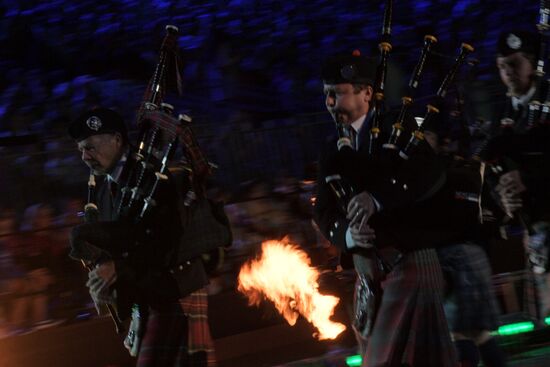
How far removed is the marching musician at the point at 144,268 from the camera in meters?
3.51

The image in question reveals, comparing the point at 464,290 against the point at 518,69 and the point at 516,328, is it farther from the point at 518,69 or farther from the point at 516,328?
the point at 516,328

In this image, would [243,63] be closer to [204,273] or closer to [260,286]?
[260,286]

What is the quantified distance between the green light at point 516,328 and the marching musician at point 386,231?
230 cm

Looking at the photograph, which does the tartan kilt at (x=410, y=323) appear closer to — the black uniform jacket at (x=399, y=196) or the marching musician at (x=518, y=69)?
the black uniform jacket at (x=399, y=196)

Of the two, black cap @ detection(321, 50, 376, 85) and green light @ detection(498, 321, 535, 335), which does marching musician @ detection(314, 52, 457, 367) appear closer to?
black cap @ detection(321, 50, 376, 85)

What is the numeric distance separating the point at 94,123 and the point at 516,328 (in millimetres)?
3251

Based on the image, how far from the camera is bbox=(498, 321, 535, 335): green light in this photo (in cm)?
542

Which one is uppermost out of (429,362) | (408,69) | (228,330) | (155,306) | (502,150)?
(408,69)

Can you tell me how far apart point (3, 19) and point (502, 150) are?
24.4 ft


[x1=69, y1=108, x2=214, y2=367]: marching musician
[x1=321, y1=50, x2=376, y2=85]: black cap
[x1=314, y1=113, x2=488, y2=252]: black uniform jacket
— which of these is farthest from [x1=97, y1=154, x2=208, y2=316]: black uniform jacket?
[x1=321, y1=50, x2=376, y2=85]: black cap

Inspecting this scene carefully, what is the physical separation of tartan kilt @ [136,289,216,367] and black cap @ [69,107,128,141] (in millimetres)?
830

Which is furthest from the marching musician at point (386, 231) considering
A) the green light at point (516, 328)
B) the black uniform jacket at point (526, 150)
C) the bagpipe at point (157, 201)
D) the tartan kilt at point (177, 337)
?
the green light at point (516, 328)

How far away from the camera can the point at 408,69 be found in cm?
1003

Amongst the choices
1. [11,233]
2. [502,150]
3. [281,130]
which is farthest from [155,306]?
[281,130]
